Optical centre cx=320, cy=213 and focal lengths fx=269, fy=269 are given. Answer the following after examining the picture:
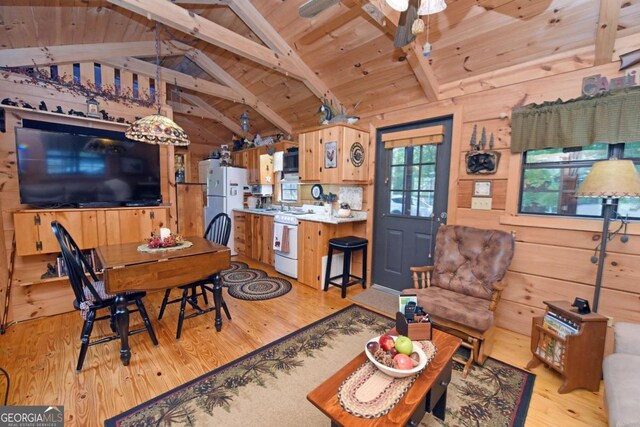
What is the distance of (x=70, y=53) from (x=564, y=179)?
4.85 meters

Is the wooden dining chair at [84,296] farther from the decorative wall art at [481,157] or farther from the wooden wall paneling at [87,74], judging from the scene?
the decorative wall art at [481,157]

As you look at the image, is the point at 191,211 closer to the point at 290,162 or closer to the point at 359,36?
the point at 290,162

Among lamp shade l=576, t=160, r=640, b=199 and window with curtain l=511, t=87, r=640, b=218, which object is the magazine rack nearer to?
lamp shade l=576, t=160, r=640, b=199

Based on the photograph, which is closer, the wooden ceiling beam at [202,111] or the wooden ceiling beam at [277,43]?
the wooden ceiling beam at [277,43]

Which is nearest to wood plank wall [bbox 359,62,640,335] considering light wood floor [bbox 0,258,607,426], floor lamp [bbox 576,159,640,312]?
light wood floor [bbox 0,258,607,426]

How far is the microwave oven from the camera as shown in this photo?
432 centimetres

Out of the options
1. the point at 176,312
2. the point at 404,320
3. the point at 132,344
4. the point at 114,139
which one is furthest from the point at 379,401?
the point at 114,139

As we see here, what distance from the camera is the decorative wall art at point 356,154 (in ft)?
11.2

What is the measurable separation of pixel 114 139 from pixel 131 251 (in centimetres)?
145

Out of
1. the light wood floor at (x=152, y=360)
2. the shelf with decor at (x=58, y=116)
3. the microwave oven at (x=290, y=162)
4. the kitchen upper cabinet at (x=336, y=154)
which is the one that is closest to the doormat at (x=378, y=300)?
the light wood floor at (x=152, y=360)

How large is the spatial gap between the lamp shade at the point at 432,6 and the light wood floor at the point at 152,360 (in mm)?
2405

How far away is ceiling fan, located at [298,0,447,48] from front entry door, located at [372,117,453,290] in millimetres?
1359

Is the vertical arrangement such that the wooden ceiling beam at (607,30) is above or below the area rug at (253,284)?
above

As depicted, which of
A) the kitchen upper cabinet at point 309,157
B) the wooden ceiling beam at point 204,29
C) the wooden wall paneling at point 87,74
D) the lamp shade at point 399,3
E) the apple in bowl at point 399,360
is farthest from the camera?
the kitchen upper cabinet at point 309,157
